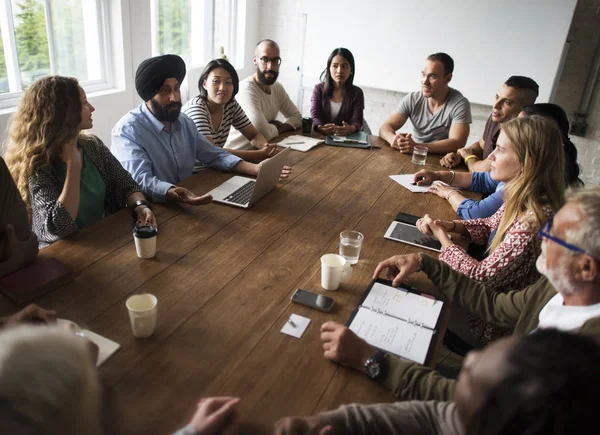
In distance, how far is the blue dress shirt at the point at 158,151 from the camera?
2.09 meters

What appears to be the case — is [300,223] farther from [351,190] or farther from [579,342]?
[579,342]

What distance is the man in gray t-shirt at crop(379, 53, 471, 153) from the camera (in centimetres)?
312

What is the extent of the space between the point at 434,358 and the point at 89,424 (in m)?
0.86

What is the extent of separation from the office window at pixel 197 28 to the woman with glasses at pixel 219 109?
1.88 meters

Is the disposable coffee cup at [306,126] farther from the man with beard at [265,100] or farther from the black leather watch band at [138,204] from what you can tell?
the black leather watch band at [138,204]

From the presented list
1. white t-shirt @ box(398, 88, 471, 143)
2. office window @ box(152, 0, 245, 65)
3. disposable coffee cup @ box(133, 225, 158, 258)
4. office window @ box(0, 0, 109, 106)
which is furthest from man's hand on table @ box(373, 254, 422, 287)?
office window @ box(152, 0, 245, 65)

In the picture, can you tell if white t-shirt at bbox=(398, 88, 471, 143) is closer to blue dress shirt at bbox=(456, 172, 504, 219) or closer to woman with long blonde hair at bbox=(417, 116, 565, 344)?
blue dress shirt at bbox=(456, 172, 504, 219)

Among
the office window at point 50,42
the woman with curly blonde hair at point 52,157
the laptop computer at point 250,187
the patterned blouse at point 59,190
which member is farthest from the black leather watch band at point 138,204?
the office window at point 50,42

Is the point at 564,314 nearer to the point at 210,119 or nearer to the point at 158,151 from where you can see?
the point at 158,151

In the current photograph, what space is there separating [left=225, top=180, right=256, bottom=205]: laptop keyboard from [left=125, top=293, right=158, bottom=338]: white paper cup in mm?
891

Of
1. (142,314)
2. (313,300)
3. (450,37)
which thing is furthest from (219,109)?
(450,37)

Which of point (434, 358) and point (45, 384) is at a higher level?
point (45, 384)

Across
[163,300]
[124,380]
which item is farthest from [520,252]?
[124,380]

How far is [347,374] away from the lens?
1.09m
